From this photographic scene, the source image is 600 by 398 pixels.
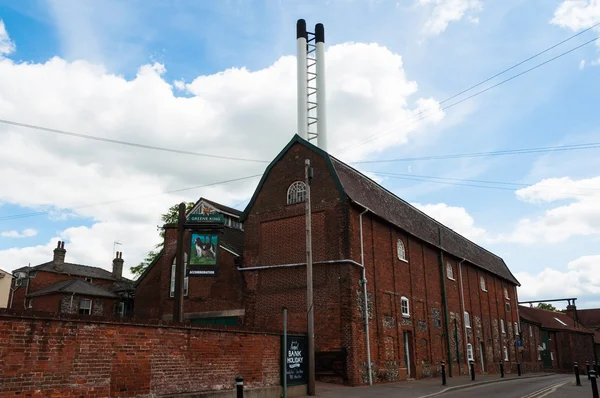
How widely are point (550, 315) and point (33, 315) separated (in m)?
65.2

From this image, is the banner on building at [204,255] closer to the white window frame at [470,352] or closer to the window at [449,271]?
the window at [449,271]

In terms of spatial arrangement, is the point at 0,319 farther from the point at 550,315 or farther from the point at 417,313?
the point at 550,315

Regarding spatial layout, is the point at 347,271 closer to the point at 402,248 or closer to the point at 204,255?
the point at 204,255

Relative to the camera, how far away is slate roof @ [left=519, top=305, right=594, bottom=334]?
56.2m

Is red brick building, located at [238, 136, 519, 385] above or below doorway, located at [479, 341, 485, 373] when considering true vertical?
above

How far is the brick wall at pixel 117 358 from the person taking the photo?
898cm

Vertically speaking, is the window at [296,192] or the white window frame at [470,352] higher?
the window at [296,192]

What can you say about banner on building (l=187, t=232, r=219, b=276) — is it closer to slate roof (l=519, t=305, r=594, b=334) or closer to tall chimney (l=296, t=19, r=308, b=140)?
tall chimney (l=296, t=19, r=308, b=140)

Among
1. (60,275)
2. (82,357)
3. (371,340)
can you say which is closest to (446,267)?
(371,340)

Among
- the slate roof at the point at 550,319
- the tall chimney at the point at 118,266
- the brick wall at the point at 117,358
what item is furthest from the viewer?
the slate roof at the point at 550,319

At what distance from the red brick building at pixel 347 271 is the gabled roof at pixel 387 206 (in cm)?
8

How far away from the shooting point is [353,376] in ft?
63.0

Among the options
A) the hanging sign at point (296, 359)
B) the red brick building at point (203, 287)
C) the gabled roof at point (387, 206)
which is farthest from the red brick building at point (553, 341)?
the hanging sign at point (296, 359)

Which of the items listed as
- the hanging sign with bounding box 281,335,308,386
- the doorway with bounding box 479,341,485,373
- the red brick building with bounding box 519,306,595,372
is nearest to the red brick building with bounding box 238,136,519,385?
the hanging sign with bounding box 281,335,308,386
